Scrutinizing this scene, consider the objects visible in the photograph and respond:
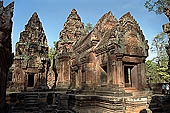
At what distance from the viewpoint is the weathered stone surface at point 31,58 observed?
1489 cm

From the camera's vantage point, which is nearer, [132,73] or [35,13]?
[132,73]

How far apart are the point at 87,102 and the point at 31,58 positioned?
938 cm

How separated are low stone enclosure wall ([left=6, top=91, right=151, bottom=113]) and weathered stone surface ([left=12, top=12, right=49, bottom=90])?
11.0 feet

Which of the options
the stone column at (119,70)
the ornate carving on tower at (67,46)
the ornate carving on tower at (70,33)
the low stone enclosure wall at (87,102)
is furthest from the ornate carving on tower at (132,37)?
the ornate carving on tower at (70,33)

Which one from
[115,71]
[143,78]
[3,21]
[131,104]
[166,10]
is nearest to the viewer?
[3,21]

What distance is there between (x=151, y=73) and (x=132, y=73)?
73.7 feet

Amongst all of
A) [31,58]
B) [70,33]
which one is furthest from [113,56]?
[31,58]

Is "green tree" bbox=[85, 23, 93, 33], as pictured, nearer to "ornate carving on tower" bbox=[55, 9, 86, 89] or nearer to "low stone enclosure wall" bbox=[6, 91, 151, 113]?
"ornate carving on tower" bbox=[55, 9, 86, 89]

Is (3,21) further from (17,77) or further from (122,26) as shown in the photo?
(17,77)

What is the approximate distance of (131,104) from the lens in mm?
6633

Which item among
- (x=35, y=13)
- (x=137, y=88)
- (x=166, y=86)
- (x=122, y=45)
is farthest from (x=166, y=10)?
(x=35, y=13)

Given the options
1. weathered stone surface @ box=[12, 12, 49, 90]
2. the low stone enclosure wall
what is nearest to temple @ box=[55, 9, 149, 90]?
the low stone enclosure wall

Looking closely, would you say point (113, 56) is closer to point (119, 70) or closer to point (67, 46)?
point (119, 70)

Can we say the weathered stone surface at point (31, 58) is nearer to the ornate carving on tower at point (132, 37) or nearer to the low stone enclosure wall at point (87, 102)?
the low stone enclosure wall at point (87, 102)
